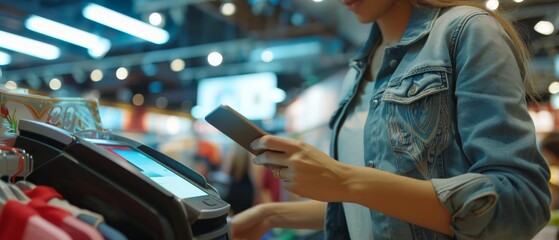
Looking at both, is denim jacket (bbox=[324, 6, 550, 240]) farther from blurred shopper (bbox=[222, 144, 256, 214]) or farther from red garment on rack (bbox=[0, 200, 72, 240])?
blurred shopper (bbox=[222, 144, 256, 214])

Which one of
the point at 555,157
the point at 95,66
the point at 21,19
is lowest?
the point at 555,157

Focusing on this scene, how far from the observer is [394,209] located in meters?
0.87

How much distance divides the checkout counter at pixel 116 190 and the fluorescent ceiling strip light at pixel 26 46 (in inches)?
173

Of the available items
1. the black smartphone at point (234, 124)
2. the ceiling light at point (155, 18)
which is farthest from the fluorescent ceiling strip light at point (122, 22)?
the black smartphone at point (234, 124)

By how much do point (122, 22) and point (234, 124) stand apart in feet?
13.9

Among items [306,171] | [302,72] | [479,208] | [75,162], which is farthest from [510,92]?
[302,72]

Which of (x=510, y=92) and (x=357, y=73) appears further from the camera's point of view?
(x=357, y=73)

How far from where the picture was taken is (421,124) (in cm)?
102

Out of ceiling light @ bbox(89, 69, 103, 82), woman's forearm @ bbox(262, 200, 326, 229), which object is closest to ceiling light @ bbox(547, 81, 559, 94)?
ceiling light @ bbox(89, 69, 103, 82)

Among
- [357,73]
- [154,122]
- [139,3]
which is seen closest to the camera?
[357,73]

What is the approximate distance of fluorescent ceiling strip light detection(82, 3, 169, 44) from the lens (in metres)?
4.48

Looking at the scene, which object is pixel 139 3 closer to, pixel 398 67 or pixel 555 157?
pixel 555 157

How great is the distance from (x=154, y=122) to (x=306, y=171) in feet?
36.3

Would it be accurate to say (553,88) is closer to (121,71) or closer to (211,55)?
(211,55)
